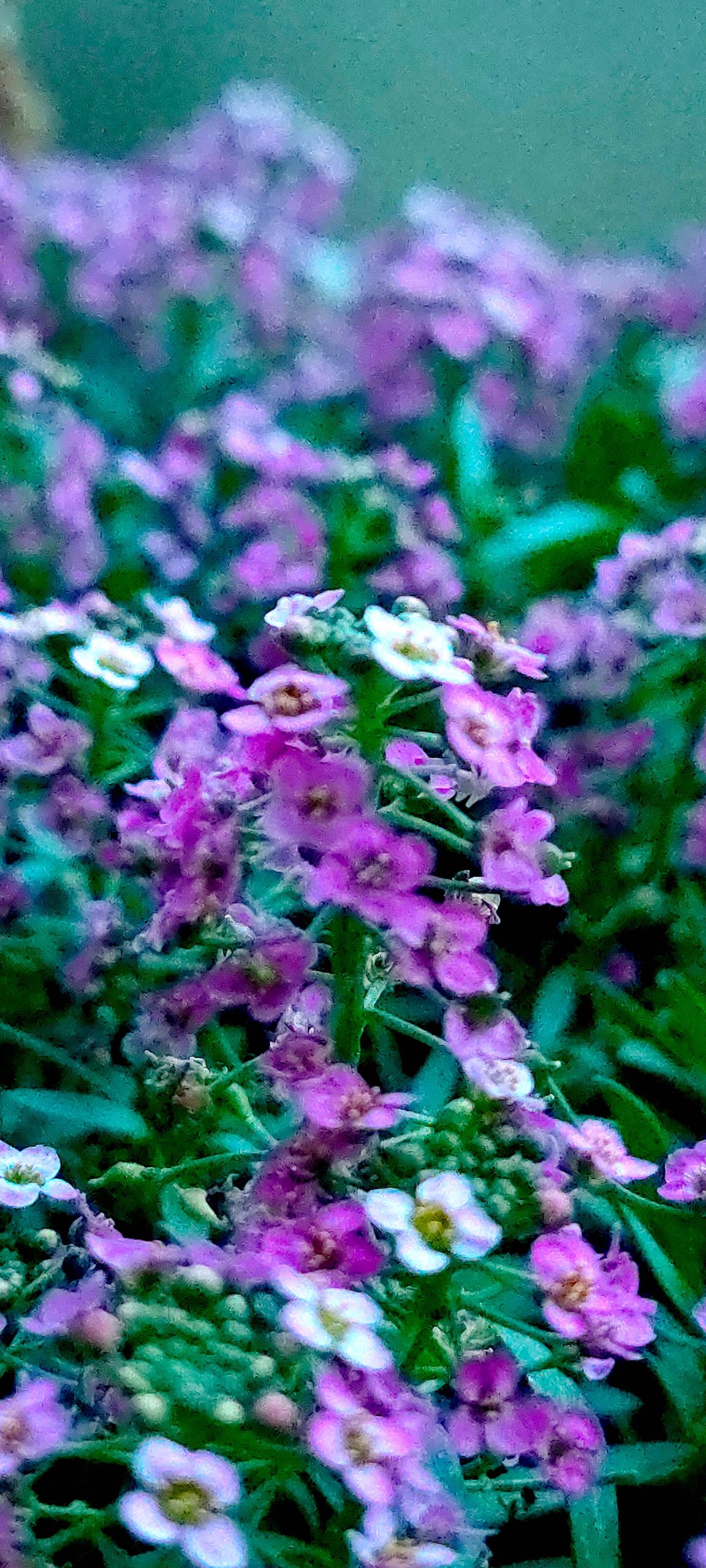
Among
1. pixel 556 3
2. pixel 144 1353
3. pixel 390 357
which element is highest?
pixel 556 3

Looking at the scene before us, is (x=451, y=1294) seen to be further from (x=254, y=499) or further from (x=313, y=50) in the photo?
(x=313, y=50)

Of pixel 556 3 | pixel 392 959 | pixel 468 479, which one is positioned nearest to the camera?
pixel 392 959

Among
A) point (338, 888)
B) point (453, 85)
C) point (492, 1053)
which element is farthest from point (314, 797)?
point (453, 85)

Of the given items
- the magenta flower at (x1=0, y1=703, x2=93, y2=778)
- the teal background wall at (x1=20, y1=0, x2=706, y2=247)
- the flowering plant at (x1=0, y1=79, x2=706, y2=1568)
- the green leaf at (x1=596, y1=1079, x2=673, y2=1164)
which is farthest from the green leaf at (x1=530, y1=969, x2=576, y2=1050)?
the teal background wall at (x1=20, y1=0, x2=706, y2=247)

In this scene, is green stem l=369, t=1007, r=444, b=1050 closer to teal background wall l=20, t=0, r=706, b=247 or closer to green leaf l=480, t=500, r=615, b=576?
green leaf l=480, t=500, r=615, b=576

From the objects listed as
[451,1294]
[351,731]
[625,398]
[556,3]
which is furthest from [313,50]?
[451,1294]

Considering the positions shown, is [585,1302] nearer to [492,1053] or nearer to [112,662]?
[492,1053]

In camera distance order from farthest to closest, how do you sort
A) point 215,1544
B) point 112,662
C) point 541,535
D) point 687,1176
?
point 541,535 < point 112,662 < point 687,1176 < point 215,1544
